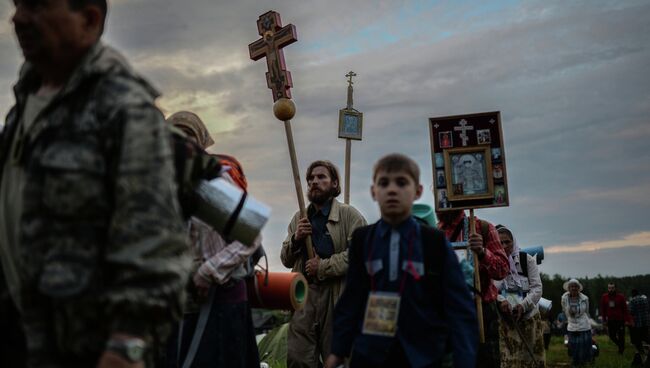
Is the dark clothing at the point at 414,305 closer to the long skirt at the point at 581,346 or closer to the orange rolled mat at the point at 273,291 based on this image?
the orange rolled mat at the point at 273,291

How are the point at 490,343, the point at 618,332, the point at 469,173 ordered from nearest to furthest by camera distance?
1. the point at 469,173
2. the point at 490,343
3. the point at 618,332

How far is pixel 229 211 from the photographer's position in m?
2.80

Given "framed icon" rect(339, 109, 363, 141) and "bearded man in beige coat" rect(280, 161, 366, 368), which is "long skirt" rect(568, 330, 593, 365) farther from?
"bearded man in beige coat" rect(280, 161, 366, 368)

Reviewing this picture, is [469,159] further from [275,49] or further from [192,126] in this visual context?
[192,126]

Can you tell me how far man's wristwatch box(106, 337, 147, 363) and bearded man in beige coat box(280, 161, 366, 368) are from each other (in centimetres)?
519

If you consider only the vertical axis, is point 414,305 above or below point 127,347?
above

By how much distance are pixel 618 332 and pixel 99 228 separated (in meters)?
23.7

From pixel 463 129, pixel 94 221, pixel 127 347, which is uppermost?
pixel 463 129

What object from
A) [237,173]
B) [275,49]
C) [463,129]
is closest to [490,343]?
[463,129]

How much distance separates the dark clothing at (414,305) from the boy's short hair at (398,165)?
26cm

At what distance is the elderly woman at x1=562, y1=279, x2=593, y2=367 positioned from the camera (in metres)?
18.3

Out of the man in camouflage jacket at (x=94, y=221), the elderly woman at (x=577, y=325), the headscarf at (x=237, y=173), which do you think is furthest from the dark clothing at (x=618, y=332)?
the man in camouflage jacket at (x=94, y=221)

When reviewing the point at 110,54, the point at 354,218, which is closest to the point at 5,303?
the point at 110,54

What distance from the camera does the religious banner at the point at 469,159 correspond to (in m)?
7.79
